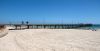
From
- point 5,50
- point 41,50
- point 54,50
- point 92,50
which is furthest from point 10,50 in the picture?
point 92,50

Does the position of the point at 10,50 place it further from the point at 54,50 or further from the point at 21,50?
the point at 54,50

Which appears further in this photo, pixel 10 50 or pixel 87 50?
pixel 87 50

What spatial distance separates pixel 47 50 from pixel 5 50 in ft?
10.6

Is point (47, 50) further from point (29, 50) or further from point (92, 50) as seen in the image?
point (92, 50)

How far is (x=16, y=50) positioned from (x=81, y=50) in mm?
5316

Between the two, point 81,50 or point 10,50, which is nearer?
point 10,50

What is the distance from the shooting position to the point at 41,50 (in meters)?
13.0

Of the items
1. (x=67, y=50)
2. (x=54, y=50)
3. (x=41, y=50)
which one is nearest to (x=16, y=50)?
(x=41, y=50)

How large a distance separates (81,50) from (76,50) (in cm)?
46

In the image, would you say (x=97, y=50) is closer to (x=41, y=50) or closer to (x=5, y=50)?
(x=41, y=50)

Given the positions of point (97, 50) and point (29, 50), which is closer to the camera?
Answer: point (29, 50)

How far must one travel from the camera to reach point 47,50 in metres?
12.9

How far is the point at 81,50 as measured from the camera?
44.4 feet

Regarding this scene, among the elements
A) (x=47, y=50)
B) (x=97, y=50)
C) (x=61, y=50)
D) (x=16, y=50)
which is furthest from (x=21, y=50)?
(x=97, y=50)
